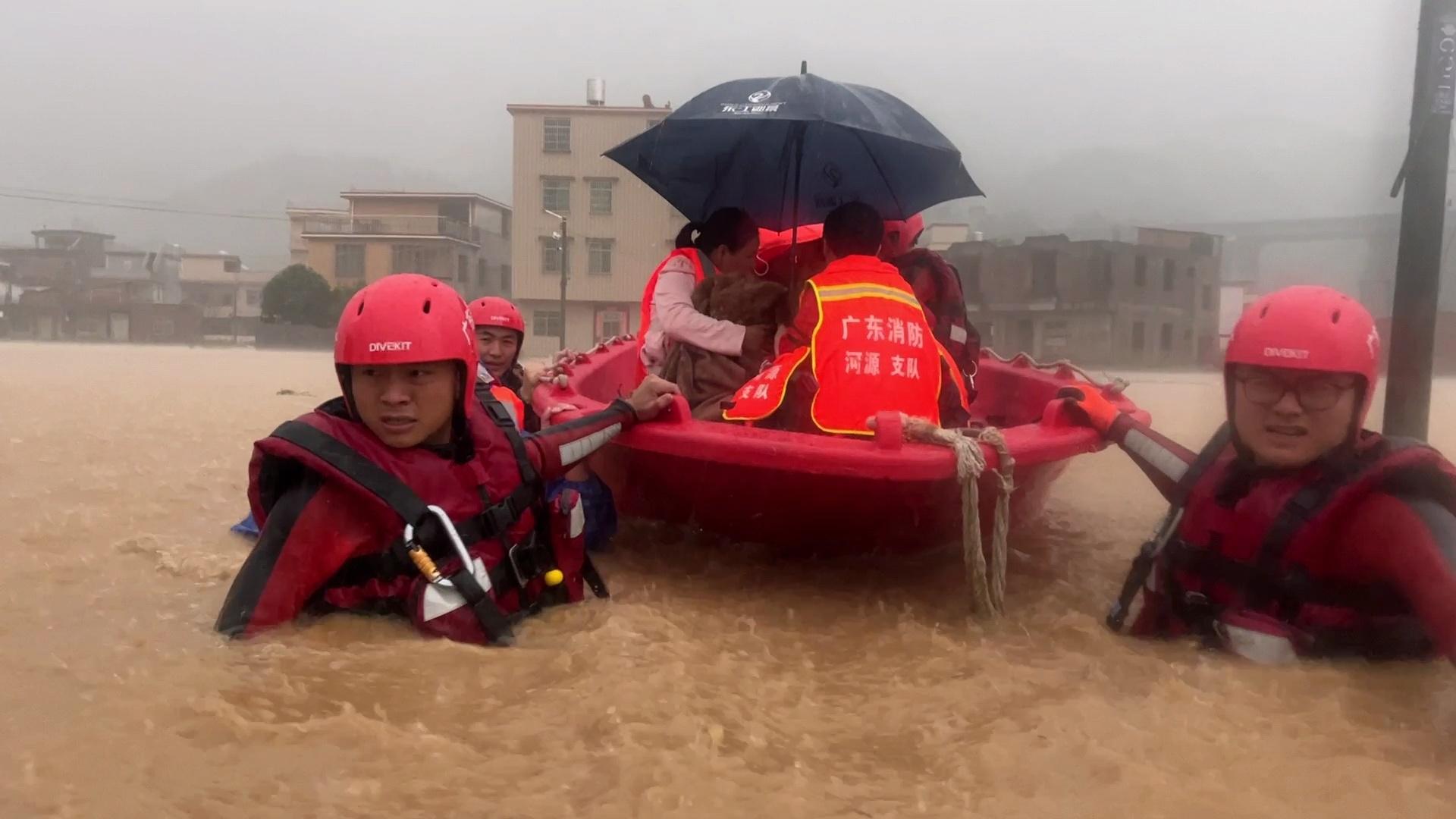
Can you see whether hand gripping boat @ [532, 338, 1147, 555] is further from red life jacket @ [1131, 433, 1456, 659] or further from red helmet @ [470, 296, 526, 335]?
red helmet @ [470, 296, 526, 335]

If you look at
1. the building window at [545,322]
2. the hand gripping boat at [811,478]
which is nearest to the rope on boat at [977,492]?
the hand gripping boat at [811,478]

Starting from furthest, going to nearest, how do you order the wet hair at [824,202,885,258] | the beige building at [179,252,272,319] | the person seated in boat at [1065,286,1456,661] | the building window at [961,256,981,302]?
the beige building at [179,252,272,319] → the building window at [961,256,981,302] → the wet hair at [824,202,885,258] → the person seated in boat at [1065,286,1456,661]

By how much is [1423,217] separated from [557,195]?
2748 centimetres

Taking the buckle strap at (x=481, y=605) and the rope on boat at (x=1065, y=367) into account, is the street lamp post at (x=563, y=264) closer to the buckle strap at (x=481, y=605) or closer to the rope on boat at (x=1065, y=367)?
the rope on boat at (x=1065, y=367)

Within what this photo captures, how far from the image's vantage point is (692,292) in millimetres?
4246

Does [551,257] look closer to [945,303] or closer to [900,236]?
[900,236]

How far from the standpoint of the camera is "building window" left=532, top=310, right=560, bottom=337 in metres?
30.2

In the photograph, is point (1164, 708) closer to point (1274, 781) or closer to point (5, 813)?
point (1274, 781)

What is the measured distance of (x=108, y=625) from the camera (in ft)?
9.03

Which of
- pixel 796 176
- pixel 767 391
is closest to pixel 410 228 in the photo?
pixel 796 176

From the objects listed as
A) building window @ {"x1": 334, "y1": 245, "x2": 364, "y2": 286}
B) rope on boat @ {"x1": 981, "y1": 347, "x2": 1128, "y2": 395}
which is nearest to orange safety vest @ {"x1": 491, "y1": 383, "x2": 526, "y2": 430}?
rope on boat @ {"x1": 981, "y1": 347, "x2": 1128, "y2": 395}

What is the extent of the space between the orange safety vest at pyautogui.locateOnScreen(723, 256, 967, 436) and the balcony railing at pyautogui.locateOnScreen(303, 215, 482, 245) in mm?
34884

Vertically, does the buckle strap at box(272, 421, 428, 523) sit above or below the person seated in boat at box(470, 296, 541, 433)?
below

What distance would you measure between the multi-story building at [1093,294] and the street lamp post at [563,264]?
12.1 metres
